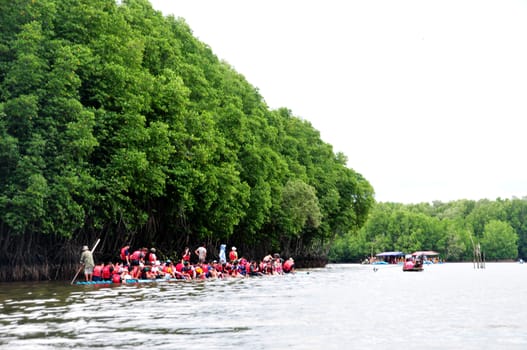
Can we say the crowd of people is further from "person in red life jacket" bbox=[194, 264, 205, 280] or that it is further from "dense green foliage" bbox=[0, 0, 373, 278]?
"dense green foliage" bbox=[0, 0, 373, 278]

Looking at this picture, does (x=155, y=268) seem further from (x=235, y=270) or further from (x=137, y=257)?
(x=235, y=270)

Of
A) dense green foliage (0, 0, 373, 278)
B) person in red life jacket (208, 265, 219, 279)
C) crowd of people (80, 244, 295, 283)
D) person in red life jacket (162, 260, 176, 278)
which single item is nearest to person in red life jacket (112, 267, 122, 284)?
crowd of people (80, 244, 295, 283)

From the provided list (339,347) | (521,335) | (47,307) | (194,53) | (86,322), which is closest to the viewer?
(339,347)

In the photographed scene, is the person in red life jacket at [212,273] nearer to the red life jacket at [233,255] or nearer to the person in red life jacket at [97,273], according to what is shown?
the red life jacket at [233,255]

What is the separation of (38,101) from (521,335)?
27232 millimetres

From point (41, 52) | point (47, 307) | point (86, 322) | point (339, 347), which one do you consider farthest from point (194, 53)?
point (339, 347)

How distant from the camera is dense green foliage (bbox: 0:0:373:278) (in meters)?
34.4

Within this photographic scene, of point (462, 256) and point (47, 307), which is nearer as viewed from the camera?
point (47, 307)

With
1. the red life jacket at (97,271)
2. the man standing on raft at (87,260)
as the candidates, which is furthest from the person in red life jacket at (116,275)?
the man standing on raft at (87,260)

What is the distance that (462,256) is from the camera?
195 metres

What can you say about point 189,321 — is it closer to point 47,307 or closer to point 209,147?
point 47,307

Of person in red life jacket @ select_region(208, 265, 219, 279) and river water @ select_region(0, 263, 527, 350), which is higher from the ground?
person in red life jacket @ select_region(208, 265, 219, 279)

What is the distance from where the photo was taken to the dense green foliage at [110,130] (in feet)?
113

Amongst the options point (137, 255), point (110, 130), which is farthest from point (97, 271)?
point (110, 130)
